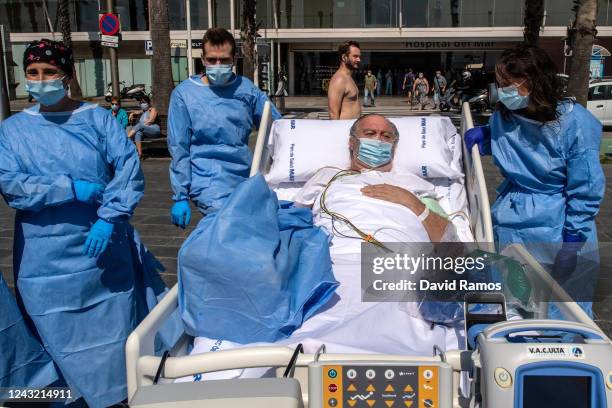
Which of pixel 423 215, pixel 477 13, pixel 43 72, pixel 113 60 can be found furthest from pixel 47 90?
pixel 477 13

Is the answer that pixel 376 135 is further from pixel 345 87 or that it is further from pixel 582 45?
pixel 582 45

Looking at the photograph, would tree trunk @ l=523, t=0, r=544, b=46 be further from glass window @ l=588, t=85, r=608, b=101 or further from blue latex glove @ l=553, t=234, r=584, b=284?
blue latex glove @ l=553, t=234, r=584, b=284

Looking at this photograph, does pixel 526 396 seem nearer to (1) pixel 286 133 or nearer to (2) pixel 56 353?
(2) pixel 56 353

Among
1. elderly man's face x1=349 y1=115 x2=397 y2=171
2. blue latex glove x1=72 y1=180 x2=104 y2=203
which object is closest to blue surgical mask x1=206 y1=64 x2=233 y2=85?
elderly man's face x1=349 y1=115 x2=397 y2=171

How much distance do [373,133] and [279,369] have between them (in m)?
2.07

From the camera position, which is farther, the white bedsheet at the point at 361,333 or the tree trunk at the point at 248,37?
the tree trunk at the point at 248,37

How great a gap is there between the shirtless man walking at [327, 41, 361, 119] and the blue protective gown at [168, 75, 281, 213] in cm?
94

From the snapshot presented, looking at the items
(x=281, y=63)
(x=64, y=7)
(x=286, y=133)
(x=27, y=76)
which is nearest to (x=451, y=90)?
(x=281, y=63)

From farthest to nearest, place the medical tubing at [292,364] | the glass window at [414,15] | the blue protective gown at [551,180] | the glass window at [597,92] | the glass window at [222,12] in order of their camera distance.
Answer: the glass window at [222,12] < the glass window at [414,15] < the glass window at [597,92] < the blue protective gown at [551,180] < the medical tubing at [292,364]

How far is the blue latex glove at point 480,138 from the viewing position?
330cm

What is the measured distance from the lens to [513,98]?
280cm

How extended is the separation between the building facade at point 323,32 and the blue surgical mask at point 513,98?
23426 millimetres

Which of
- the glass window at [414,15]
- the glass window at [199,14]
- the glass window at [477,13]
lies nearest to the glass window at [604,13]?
the glass window at [477,13]

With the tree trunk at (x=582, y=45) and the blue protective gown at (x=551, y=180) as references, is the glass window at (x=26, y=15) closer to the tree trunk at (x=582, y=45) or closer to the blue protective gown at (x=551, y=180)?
the tree trunk at (x=582, y=45)
